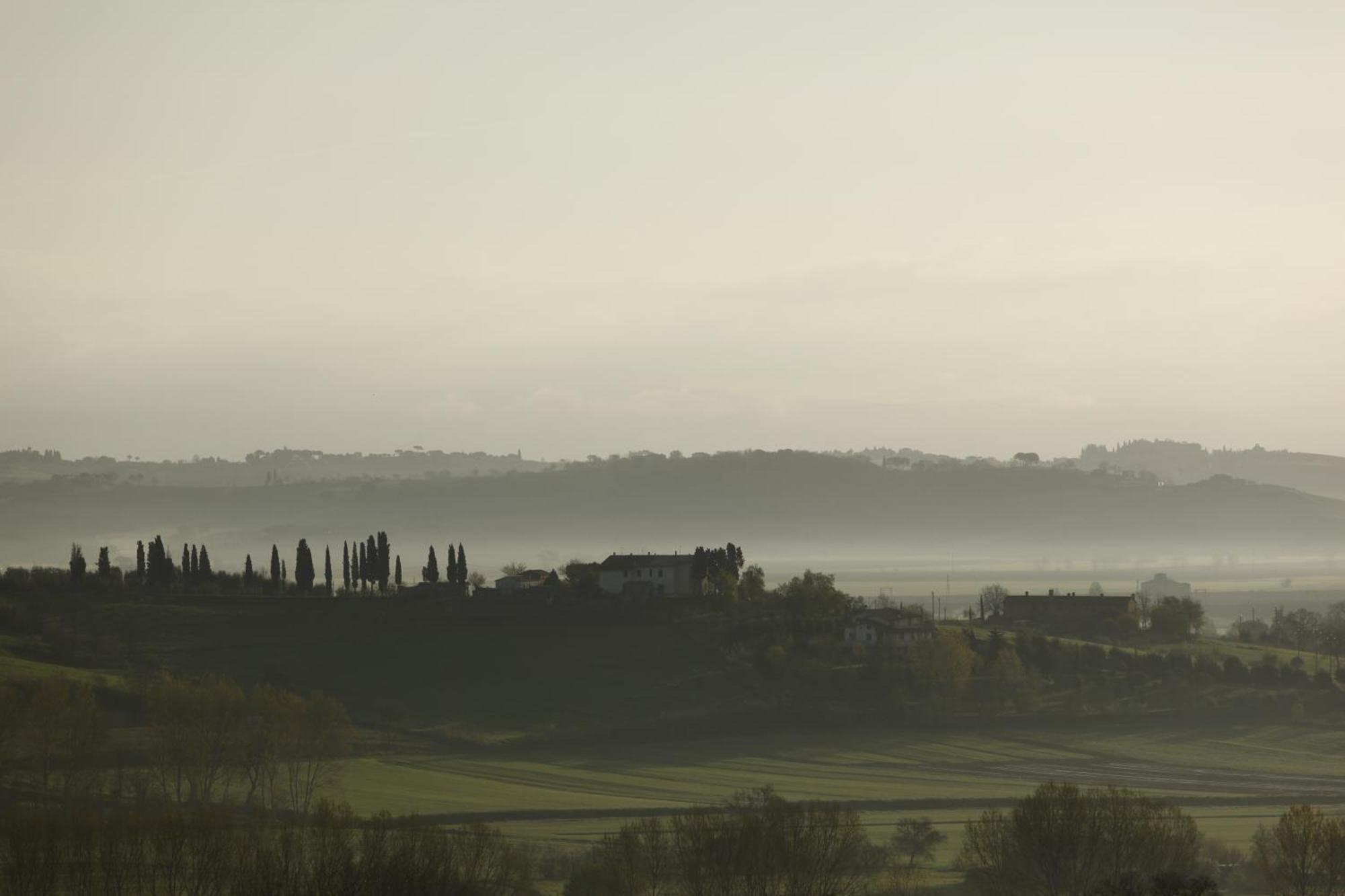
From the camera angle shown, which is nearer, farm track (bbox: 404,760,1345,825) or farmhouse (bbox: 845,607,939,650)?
farm track (bbox: 404,760,1345,825)

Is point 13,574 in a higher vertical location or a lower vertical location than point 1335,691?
higher

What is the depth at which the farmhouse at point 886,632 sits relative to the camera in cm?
12975

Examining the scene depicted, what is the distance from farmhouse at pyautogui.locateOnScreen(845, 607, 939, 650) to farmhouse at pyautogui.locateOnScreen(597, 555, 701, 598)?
653 inches

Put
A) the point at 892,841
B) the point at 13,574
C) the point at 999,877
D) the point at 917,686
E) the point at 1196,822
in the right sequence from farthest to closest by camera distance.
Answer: the point at 13,574, the point at 917,686, the point at 1196,822, the point at 892,841, the point at 999,877

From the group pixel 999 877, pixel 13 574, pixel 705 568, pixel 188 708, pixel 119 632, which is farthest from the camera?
pixel 13 574

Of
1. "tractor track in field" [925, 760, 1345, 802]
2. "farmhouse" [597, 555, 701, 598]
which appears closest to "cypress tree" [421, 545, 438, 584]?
"farmhouse" [597, 555, 701, 598]

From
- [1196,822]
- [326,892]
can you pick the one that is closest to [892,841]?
[1196,822]

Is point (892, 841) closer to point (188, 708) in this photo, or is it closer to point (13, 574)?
point (188, 708)

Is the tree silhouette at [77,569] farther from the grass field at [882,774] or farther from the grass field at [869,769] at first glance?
the grass field at [882,774]

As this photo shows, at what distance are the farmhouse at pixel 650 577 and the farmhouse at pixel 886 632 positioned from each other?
54.4 feet

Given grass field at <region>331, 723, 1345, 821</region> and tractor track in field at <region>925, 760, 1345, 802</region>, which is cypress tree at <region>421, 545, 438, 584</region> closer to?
grass field at <region>331, 723, 1345, 821</region>

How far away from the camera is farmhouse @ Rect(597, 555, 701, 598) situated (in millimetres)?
144750

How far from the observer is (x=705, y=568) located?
146 meters

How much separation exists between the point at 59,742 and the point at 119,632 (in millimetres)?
42467
